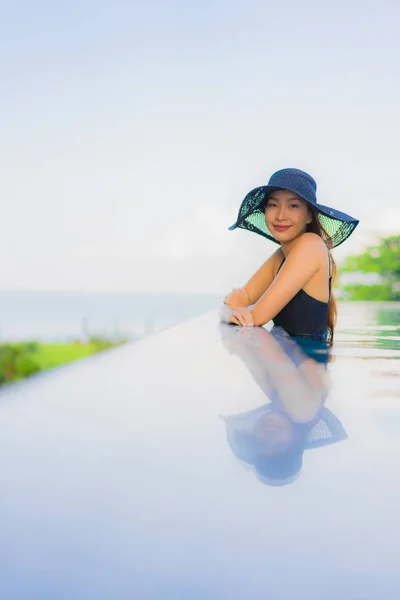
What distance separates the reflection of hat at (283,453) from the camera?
1.92 ft

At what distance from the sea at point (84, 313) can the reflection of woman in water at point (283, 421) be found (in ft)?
65.4

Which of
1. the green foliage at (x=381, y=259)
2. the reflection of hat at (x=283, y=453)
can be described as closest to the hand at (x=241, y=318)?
the reflection of hat at (x=283, y=453)

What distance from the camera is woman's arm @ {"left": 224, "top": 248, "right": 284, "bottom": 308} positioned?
2.73 m

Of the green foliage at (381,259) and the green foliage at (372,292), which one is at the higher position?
the green foliage at (381,259)

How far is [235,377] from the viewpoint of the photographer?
119 centimetres

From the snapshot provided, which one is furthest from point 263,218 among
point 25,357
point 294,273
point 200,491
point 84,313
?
point 84,313

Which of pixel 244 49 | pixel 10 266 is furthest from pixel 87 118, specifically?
pixel 10 266

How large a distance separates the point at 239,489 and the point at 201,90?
95.7 ft

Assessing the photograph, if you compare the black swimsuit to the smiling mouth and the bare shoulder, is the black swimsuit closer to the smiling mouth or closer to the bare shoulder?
the bare shoulder

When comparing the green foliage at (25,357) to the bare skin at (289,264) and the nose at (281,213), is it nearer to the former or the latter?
the bare skin at (289,264)

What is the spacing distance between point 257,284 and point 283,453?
2.17 m

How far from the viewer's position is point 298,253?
2.20 m

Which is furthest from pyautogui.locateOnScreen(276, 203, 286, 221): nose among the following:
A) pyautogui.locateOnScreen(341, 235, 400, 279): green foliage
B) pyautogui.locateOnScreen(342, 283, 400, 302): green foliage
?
pyautogui.locateOnScreen(341, 235, 400, 279): green foliage

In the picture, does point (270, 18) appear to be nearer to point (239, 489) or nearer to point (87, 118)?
Answer: point (87, 118)
